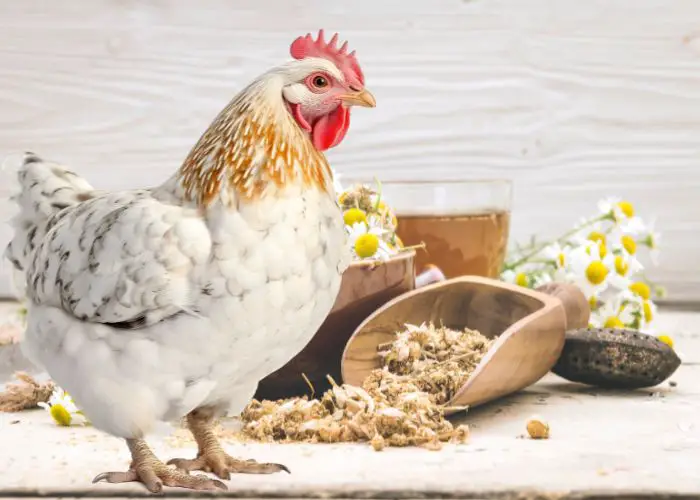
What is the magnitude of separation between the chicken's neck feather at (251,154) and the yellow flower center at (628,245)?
71 cm

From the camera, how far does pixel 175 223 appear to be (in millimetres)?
689

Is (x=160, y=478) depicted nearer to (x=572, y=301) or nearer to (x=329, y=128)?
(x=329, y=128)

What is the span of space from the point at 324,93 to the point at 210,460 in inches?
11.8

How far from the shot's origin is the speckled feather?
2.21 ft

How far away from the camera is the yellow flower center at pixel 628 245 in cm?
133

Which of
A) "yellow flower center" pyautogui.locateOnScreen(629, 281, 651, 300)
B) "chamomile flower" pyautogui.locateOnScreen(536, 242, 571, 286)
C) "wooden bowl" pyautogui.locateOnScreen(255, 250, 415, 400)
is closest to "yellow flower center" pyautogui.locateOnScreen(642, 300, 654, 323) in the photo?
"yellow flower center" pyautogui.locateOnScreen(629, 281, 651, 300)

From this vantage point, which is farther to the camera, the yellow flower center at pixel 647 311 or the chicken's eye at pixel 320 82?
the yellow flower center at pixel 647 311

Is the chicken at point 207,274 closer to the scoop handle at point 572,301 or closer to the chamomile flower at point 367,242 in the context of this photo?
the chamomile flower at point 367,242

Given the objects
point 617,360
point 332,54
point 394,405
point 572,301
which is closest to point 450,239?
point 572,301

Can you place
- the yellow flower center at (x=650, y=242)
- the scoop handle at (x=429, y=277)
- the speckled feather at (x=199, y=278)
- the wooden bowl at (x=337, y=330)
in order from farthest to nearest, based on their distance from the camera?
1. the yellow flower center at (x=650, y=242)
2. the scoop handle at (x=429, y=277)
3. the wooden bowl at (x=337, y=330)
4. the speckled feather at (x=199, y=278)

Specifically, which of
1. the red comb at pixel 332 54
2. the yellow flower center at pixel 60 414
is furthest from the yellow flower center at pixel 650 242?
the yellow flower center at pixel 60 414

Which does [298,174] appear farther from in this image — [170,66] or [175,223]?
[170,66]

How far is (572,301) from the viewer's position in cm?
119

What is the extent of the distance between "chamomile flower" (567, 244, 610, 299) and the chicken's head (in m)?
0.61
